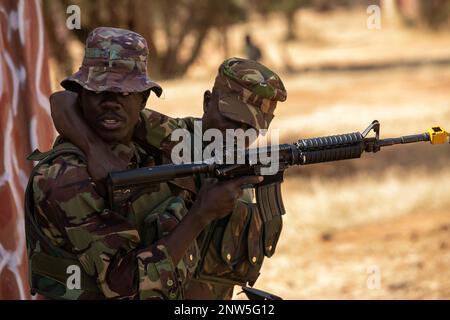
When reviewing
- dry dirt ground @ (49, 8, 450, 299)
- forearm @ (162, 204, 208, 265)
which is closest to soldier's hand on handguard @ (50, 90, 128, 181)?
forearm @ (162, 204, 208, 265)

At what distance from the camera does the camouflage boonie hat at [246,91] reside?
3.37 m

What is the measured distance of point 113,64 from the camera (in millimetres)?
2936

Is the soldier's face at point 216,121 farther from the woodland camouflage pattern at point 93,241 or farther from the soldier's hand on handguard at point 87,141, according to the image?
the woodland camouflage pattern at point 93,241

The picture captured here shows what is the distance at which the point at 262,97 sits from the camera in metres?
3.40

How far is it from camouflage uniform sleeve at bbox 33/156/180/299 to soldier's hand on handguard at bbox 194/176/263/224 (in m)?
0.17

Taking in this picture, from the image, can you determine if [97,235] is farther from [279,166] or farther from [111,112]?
[279,166]

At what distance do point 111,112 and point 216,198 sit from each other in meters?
0.41

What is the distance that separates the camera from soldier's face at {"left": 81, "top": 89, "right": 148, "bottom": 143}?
2.90m

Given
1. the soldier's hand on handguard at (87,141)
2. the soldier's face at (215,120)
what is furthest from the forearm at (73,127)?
the soldier's face at (215,120)

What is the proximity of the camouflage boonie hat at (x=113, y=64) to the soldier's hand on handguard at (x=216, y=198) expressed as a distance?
0.36 meters

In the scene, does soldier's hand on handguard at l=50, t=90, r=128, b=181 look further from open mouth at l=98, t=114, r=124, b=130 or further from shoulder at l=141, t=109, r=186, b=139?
shoulder at l=141, t=109, r=186, b=139

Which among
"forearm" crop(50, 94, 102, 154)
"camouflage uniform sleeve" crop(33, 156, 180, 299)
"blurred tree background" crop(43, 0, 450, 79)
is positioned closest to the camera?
"camouflage uniform sleeve" crop(33, 156, 180, 299)

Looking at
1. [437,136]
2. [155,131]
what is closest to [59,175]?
[155,131]

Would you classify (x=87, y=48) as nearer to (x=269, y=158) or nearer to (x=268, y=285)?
(x=269, y=158)
